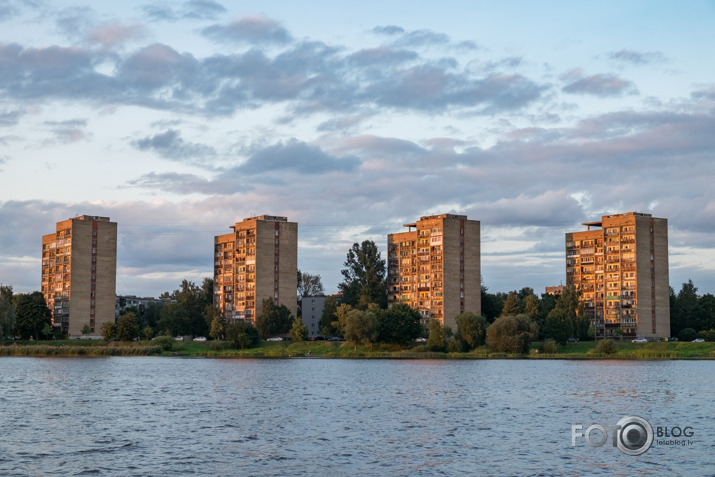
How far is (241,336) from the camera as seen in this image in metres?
190

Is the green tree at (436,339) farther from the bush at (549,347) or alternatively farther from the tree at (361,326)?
the bush at (549,347)

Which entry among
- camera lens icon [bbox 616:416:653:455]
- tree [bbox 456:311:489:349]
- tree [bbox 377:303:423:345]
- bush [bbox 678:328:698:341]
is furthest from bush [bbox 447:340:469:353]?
camera lens icon [bbox 616:416:653:455]

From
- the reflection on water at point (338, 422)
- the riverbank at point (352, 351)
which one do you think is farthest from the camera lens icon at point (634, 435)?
the riverbank at point (352, 351)

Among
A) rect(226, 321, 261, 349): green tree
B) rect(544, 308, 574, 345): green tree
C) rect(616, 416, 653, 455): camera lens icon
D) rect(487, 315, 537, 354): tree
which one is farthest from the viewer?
rect(226, 321, 261, 349): green tree

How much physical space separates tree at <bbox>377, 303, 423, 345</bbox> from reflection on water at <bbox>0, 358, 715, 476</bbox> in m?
63.4

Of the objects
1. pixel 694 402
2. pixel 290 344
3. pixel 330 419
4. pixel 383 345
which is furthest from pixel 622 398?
pixel 290 344

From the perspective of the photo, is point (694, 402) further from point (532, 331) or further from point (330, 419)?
point (532, 331)

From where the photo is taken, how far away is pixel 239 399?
7912 cm

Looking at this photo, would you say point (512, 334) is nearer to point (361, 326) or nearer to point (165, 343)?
point (361, 326)

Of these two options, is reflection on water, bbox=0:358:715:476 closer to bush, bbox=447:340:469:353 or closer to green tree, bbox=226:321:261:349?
bush, bbox=447:340:469:353

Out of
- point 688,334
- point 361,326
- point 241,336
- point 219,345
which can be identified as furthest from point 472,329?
point 688,334

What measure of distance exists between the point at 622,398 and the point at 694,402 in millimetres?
6314

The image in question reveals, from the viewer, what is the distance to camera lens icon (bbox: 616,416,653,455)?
158ft

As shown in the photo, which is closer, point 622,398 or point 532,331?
point 622,398
